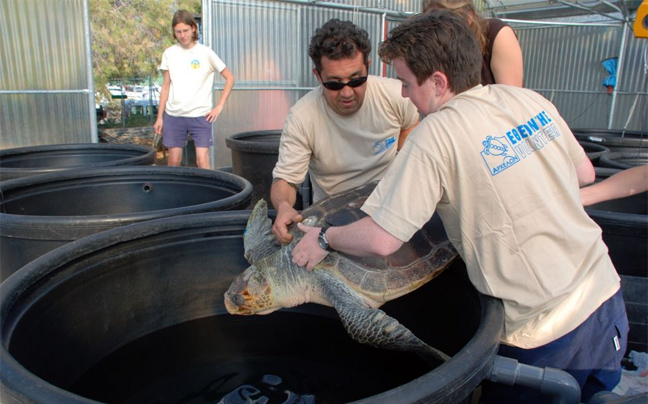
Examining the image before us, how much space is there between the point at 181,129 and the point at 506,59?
2978mm

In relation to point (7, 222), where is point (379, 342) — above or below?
below

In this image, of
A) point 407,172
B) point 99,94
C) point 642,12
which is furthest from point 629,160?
point 99,94

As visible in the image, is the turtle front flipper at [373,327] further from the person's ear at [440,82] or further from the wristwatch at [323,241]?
the person's ear at [440,82]

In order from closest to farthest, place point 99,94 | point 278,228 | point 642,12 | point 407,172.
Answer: point 407,172 < point 278,228 < point 642,12 < point 99,94

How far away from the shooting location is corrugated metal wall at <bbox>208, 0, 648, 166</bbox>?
19.2 ft

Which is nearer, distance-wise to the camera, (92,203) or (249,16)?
(92,203)

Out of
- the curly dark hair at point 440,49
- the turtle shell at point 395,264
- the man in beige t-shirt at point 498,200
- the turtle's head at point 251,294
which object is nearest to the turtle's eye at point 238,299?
the turtle's head at point 251,294

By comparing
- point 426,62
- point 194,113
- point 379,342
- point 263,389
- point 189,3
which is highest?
point 189,3

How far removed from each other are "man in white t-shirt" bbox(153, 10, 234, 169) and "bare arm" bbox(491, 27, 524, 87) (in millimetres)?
2704

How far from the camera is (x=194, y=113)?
3.93m

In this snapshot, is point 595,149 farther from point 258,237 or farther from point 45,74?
point 45,74

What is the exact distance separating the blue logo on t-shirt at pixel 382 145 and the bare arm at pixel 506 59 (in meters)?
0.45

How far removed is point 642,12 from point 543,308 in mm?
2408

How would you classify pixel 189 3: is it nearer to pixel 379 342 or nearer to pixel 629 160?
pixel 629 160
